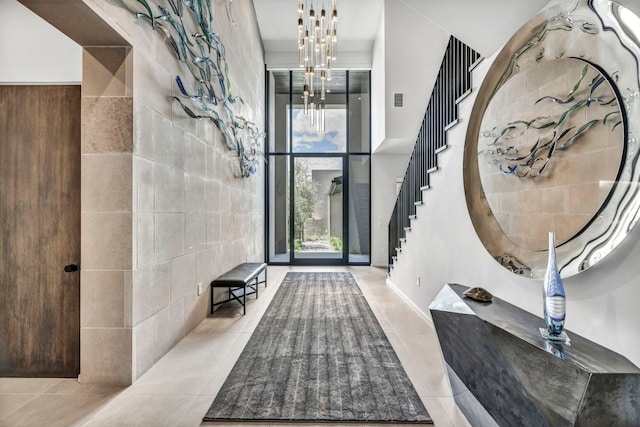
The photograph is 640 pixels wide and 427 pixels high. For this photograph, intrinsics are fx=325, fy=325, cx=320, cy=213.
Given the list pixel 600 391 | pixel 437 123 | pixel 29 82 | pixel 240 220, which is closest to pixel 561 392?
pixel 600 391

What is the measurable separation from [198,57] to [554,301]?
3.65m

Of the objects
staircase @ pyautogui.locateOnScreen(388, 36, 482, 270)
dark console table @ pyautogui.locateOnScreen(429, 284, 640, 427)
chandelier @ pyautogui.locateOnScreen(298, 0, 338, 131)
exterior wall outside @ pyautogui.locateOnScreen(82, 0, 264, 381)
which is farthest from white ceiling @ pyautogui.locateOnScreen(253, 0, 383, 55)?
dark console table @ pyautogui.locateOnScreen(429, 284, 640, 427)

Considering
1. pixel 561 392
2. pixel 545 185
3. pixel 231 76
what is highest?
pixel 231 76

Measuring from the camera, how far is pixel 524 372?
1.38 m

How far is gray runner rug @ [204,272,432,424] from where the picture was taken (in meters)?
2.00

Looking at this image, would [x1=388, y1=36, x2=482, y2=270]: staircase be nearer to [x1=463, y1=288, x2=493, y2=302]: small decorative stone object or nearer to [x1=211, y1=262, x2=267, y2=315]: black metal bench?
[x1=463, y1=288, x2=493, y2=302]: small decorative stone object

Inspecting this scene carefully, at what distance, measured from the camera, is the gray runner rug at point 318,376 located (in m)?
2.00

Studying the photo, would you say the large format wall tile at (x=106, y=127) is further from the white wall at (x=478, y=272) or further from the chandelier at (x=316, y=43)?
the chandelier at (x=316, y=43)

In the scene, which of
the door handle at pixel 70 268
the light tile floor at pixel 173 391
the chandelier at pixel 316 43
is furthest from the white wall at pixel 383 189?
the door handle at pixel 70 268

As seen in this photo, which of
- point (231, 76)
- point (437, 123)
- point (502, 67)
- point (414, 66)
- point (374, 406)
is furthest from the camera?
point (414, 66)

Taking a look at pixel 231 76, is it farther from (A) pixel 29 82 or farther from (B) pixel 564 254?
(B) pixel 564 254

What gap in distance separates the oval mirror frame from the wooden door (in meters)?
3.12

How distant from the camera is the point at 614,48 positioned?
4.76 ft

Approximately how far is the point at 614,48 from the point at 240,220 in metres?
4.74
